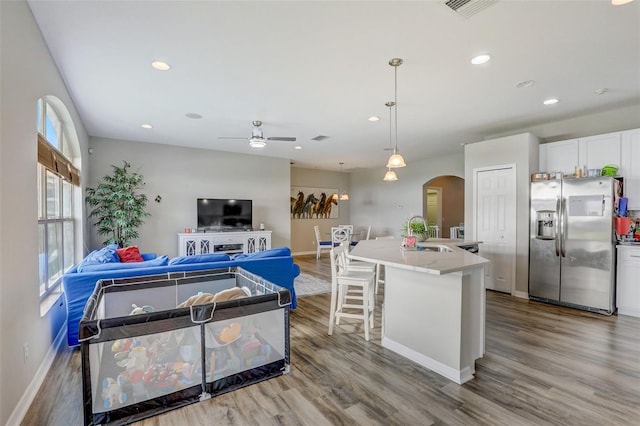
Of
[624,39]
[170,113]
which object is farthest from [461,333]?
[170,113]

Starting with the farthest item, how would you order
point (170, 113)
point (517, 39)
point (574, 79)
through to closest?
point (170, 113), point (574, 79), point (517, 39)

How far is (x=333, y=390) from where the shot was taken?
229 centimetres

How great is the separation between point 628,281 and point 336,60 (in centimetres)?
458

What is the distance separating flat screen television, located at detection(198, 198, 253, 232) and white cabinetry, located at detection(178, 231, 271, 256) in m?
0.22

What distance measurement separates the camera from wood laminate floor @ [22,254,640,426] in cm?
198

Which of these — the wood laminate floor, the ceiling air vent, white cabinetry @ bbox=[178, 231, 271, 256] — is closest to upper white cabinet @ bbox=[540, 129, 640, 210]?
the wood laminate floor

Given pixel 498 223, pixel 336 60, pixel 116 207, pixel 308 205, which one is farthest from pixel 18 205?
pixel 308 205

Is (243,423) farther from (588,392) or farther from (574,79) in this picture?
(574,79)

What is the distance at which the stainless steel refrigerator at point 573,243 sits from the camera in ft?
12.9

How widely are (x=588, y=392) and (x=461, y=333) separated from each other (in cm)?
97

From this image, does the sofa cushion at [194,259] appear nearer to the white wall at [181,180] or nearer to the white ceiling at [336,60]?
the white ceiling at [336,60]

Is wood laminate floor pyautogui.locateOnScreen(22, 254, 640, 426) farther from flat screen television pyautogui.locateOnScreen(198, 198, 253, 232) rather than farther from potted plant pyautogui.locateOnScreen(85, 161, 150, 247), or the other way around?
flat screen television pyautogui.locateOnScreen(198, 198, 253, 232)

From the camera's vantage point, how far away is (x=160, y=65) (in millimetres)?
2938

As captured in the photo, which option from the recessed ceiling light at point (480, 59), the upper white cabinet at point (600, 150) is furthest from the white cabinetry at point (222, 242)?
the upper white cabinet at point (600, 150)
